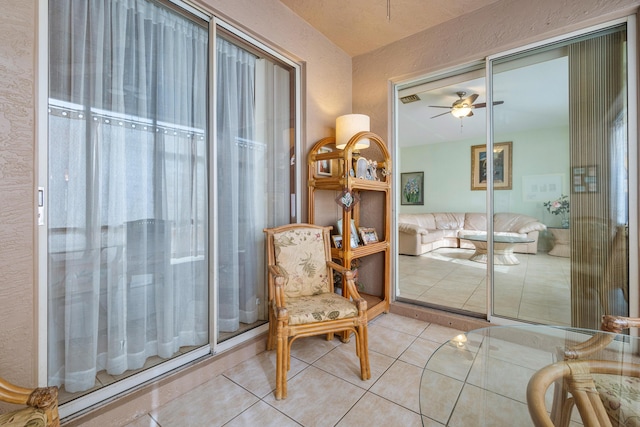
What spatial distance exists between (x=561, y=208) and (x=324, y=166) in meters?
1.98

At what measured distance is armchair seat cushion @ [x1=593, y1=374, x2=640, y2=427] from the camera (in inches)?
35.7

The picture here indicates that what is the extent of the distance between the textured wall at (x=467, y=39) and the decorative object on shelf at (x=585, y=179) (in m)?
1.04

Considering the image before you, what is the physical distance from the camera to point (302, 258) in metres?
2.11

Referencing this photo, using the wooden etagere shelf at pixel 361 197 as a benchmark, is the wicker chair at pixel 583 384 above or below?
below

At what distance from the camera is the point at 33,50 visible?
1.21 meters

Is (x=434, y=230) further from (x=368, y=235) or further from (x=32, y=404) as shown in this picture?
(x=32, y=404)

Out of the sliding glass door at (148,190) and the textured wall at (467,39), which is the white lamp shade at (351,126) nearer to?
the textured wall at (467,39)

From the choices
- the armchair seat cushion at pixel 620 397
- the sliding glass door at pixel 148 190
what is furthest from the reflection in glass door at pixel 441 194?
the sliding glass door at pixel 148 190

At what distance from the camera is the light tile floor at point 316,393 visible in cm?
141

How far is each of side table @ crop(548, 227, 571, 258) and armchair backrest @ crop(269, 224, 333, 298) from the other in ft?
5.83

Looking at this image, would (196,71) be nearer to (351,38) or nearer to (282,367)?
(351,38)

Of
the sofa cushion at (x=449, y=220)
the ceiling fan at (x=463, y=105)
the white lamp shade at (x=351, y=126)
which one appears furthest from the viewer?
the sofa cushion at (x=449, y=220)

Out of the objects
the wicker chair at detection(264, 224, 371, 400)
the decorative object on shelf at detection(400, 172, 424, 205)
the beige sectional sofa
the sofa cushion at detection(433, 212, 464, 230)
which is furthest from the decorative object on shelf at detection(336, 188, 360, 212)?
the decorative object on shelf at detection(400, 172, 424, 205)

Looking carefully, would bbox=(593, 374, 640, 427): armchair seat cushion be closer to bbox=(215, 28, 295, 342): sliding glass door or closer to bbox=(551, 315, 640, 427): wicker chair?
bbox=(551, 315, 640, 427): wicker chair
